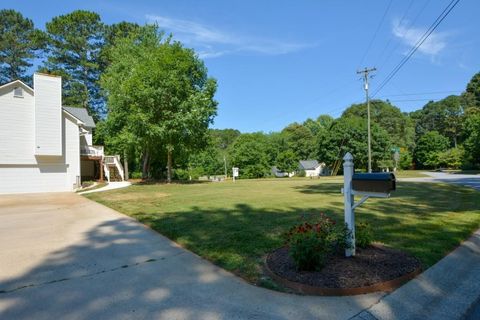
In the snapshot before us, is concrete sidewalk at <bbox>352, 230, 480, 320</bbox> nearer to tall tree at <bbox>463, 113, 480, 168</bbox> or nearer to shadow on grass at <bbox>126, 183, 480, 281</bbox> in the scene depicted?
shadow on grass at <bbox>126, 183, 480, 281</bbox>

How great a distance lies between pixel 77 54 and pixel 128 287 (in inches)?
1653

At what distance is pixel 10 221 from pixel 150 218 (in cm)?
417

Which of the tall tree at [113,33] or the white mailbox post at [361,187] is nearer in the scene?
the white mailbox post at [361,187]

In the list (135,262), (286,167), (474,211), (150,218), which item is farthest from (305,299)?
(286,167)

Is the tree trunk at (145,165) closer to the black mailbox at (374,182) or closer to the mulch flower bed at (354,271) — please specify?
the mulch flower bed at (354,271)

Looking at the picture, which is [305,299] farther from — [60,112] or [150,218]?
[60,112]

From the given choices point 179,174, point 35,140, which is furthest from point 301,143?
point 35,140

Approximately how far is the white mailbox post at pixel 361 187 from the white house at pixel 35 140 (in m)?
19.7

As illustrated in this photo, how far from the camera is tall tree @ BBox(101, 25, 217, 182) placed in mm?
21219

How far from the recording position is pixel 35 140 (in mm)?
18672

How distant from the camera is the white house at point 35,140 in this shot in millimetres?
18219

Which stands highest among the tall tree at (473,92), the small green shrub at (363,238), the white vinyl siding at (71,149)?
the tall tree at (473,92)

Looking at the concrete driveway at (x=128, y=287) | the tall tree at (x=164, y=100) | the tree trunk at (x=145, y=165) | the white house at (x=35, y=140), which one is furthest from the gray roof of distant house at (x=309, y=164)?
the concrete driveway at (x=128, y=287)

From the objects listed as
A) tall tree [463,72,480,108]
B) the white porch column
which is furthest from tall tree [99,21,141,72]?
tall tree [463,72,480,108]
